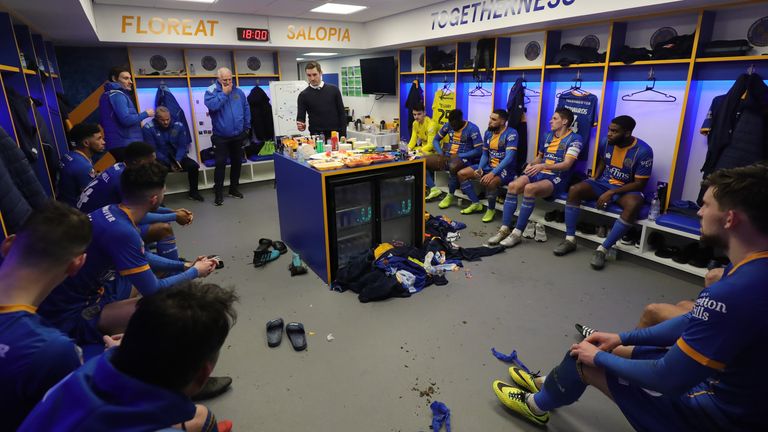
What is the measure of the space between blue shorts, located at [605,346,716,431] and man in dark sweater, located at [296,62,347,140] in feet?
14.1

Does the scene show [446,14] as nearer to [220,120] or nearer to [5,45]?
[220,120]

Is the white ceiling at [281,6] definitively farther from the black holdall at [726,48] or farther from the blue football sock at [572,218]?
the blue football sock at [572,218]

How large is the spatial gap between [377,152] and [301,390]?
7.56 feet

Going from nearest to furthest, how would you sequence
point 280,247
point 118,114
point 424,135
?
point 280,247 < point 118,114 < point 424,135

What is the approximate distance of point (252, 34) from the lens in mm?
6043

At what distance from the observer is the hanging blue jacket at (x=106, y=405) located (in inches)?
31.1

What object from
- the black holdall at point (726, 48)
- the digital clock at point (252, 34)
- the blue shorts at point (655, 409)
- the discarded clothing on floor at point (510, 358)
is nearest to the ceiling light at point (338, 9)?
the digital clock at point (252, 34)

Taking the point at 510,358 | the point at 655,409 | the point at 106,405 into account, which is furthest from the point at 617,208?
the point at 106,405

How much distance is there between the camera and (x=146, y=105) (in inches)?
244

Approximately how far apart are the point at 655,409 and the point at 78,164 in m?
3.76

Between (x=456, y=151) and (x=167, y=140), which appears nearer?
(x=456, y=151)

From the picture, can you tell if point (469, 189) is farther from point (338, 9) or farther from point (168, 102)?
point (168, 102)

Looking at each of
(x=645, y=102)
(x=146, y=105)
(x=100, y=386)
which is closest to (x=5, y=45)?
(x=146, y=105)

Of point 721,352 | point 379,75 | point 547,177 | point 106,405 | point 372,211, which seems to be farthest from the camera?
point 379,75
